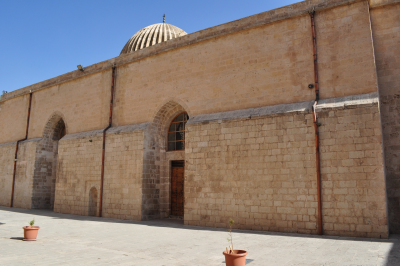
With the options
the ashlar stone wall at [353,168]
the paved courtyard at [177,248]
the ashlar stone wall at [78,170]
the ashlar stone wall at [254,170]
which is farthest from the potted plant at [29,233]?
the ashlar stone wall at [353,168]

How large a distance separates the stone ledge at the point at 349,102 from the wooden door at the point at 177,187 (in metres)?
5.24

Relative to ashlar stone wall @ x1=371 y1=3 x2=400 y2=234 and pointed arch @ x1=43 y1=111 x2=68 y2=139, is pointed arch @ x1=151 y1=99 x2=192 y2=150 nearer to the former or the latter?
pointed arch @ x1=43 y1=111 x2=68 y2=139

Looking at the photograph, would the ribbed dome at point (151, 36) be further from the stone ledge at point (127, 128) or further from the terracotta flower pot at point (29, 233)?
the terracotta flower pot at point (29, 233)

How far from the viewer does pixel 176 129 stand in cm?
1091

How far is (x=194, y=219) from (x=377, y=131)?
5.24 m

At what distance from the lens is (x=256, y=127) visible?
8.05m

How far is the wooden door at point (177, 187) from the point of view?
10.5m

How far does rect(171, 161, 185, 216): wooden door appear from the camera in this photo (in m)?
10.5

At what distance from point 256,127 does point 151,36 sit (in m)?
11.6

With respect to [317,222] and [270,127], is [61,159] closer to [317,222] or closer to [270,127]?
[270,127]

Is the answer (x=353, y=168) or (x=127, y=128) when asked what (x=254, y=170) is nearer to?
(x=353, y=168)

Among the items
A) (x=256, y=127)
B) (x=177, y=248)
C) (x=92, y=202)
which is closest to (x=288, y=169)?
(x=256, y=127)

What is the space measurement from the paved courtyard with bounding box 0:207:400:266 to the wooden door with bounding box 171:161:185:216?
210cm

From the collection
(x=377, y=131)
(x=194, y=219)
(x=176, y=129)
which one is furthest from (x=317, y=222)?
(x=176, y=129)
